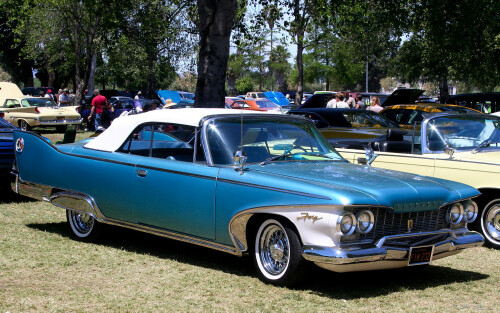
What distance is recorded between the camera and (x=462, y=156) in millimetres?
8000

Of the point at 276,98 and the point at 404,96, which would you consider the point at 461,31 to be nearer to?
the point at 404,96

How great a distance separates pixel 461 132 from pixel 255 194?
13.3 ft

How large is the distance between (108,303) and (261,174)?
1.67m

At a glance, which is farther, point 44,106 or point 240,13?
point 44,106

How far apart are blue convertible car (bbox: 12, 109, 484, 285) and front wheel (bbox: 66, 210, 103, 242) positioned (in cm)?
2

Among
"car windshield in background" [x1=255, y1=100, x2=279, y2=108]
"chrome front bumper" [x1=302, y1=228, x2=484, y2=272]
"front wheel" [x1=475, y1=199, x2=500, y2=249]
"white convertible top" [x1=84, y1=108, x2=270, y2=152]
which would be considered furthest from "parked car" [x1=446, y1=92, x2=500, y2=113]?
"chrome front bumper" [x1=302, y1=228, x2=484, y2=272]

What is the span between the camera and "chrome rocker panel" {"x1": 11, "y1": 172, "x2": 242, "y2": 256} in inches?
238

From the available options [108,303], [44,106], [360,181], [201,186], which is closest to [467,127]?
[360,181]

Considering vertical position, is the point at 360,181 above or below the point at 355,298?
above

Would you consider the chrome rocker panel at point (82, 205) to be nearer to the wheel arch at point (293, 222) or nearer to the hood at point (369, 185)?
the wheel arch at point (293, 222)

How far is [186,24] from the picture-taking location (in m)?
41.8

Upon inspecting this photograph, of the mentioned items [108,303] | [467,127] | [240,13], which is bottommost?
[108,303]

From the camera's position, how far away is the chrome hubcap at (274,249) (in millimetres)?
5430

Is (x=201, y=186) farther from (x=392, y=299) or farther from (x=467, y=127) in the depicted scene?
(x=467, y=127)
